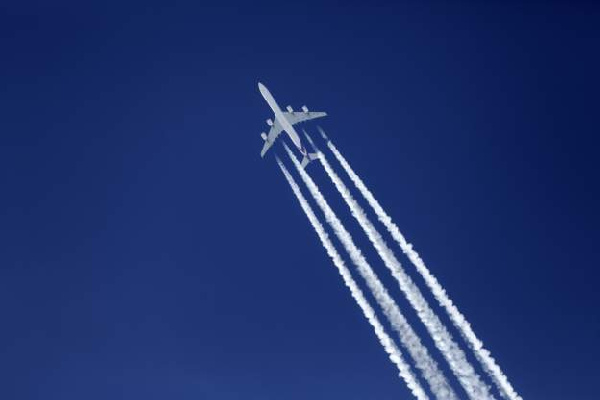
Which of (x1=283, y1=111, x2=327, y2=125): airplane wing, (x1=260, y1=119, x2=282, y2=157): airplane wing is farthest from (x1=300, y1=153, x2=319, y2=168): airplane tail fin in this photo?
(x1=260, y1=119, x2=282, y2=157): airplane wing

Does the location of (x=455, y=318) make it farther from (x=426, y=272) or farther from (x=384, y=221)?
(x=384, y=221)

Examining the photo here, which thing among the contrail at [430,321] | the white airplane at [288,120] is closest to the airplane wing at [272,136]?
the white airplane at [288,120]

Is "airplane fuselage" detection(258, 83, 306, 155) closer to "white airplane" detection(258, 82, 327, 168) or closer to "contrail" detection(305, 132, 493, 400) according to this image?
"white airplane" detection(258, 82, 327, 168)

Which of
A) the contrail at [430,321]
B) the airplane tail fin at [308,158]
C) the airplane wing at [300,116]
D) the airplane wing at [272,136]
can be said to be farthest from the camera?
the airplane wing at [272,136]

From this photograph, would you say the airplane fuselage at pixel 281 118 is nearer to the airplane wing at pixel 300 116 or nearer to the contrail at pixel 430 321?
the airplane wing at pixel 300 116

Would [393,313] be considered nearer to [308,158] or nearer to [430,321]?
[430,321]

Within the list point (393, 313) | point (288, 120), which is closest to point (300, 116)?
point (288, 120)

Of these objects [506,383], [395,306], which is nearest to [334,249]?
[395,306]
